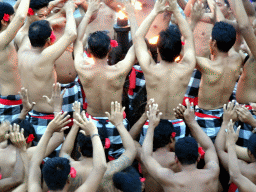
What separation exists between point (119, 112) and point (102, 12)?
274 centimetres

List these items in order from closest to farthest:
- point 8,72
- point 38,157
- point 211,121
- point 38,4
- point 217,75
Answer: point 38,157
point 217,75
point 211,121
point 8,72
point 38,4

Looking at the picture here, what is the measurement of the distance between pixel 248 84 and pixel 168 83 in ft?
3.28

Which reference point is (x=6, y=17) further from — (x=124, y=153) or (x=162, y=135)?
(x=162, y=135)

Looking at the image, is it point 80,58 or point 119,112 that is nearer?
point 119,112

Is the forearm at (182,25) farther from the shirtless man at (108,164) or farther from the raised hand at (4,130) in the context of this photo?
the raised hand at (4,130)

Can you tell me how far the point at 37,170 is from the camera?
2785 mm

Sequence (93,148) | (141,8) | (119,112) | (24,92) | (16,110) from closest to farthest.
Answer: (93,148), (119,112), (24,92), (16,110), (141,8)

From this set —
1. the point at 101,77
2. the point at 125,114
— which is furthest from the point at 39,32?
the point at 125,114

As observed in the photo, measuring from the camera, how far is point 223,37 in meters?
3.39

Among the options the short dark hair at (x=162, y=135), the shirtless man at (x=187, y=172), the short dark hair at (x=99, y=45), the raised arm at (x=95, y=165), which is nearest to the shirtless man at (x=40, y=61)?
the short dark hair at (x=99, y=45)

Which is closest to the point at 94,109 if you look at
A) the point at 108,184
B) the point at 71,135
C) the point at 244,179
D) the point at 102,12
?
the point at 71,135

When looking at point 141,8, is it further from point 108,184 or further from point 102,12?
point 108,184

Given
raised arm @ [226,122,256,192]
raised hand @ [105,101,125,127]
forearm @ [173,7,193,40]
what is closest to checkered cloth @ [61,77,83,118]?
raised hand @ [105,101,125,127]

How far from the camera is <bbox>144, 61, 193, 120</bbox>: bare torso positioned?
3.31m
